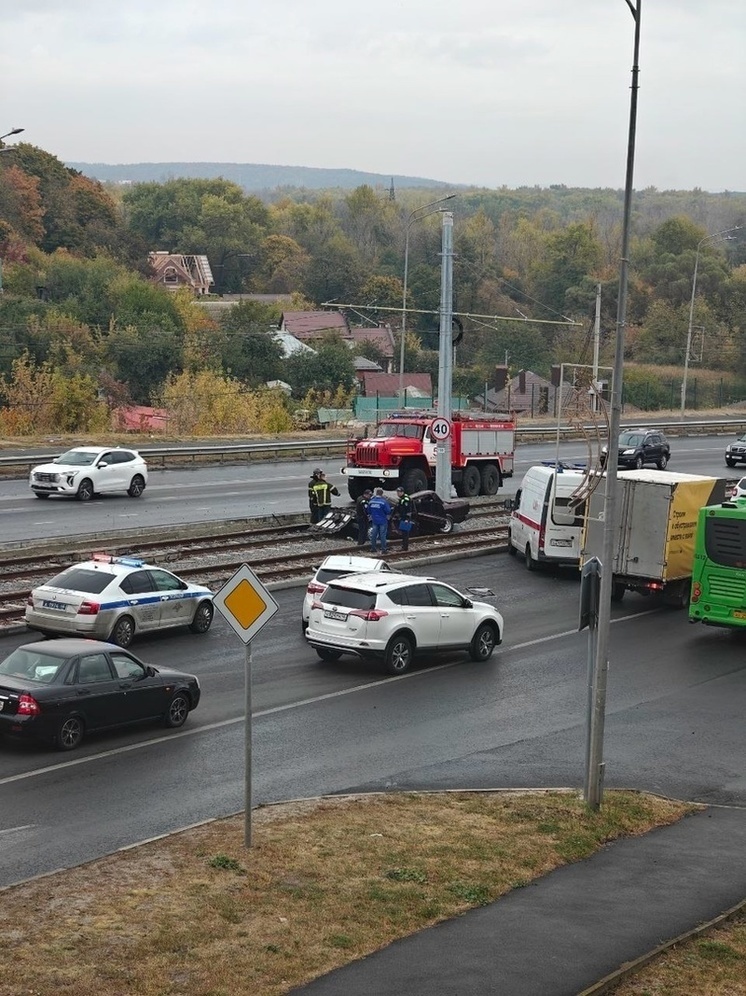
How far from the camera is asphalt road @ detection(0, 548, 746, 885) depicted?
45.7ft

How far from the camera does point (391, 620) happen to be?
2039 cm

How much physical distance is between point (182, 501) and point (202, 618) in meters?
16.2

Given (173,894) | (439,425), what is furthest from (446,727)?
(439,425)

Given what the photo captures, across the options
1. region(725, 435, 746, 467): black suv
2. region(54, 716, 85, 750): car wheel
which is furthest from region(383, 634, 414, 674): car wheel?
region(725, 435, 746, 467): black suv

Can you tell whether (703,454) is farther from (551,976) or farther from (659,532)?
(551,976)

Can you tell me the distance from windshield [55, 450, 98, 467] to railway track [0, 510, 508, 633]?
7752 millimetres

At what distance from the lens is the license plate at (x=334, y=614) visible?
20312mm

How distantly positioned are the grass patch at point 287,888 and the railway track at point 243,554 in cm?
1055

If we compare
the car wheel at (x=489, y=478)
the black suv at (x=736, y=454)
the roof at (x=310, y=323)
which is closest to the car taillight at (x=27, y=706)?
the car wheel at (x=489, y=478)

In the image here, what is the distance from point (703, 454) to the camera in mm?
58781

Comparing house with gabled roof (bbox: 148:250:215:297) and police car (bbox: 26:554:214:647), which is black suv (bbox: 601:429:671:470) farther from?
house with gabled roof (bbox: 148:250:215:297)

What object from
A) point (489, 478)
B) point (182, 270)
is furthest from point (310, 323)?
point (489, 478)

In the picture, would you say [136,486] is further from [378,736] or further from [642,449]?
A: [378,736]

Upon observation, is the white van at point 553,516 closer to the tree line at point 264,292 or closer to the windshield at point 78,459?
the windshield at point 78,459
